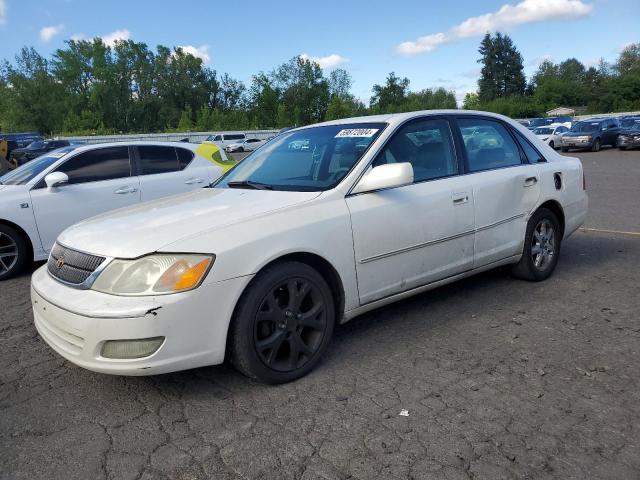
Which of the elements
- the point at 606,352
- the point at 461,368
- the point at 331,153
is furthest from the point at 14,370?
the point at 606,352

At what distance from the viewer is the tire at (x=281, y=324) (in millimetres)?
3139

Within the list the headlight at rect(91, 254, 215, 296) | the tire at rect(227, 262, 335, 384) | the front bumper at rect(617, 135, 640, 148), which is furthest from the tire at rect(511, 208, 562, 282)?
the front bumper at rect(617, 135, 640, 148)

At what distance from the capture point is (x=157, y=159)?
25.0 ft

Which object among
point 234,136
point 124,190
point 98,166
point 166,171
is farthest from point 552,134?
point 234,136

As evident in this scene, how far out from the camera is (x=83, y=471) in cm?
257

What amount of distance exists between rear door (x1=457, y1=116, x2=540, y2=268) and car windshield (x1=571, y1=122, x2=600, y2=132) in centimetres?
2579

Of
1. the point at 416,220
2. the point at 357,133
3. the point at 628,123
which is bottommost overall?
the point at 628,123

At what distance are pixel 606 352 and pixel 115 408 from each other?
10.0ft

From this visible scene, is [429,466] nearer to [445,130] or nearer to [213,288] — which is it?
[213,288]

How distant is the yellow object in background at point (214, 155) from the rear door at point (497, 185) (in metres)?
4.35

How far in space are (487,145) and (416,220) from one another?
133 centimetres

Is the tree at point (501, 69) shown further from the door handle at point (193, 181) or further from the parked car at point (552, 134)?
the door handle at point (193, 181)

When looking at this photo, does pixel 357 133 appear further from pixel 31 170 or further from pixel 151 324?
pixel 31 170

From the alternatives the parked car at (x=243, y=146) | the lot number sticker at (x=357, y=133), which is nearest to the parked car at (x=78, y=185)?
the lot number sticker at (x=357, y=133)
